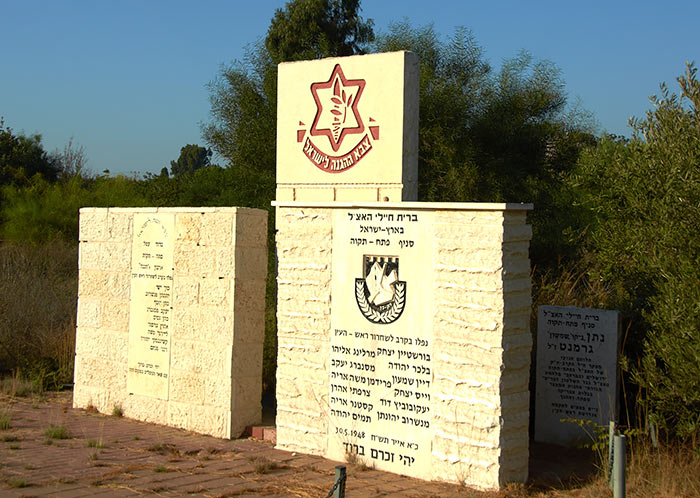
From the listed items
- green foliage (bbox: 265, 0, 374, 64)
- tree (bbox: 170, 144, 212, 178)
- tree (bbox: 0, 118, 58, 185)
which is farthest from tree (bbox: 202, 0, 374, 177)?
tree (bbox: 170, 144, 212, 178)

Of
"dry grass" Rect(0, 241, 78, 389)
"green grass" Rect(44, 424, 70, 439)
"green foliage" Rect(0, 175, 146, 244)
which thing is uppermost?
"green foliage" Rect(0, 175, 146, 244)

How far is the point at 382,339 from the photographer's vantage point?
22.4 feet

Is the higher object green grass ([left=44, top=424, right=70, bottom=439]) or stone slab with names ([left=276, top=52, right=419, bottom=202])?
stone slab with names ([left=276, top=52, right=419, bottom=202])

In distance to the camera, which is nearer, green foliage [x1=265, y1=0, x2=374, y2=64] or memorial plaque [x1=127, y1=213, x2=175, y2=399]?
memorial plaque [x1=127, y1=213, x2=175, y2=399]

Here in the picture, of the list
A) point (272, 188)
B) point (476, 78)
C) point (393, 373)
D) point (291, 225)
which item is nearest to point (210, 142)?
point (272, 188)

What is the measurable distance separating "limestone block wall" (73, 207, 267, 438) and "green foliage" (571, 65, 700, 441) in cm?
361

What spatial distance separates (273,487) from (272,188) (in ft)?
33.9

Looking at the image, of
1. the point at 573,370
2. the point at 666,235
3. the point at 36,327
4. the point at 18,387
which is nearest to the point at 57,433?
the point at 18,387

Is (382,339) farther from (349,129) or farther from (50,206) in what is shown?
(50,206)

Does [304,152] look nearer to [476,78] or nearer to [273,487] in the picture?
[273,487]

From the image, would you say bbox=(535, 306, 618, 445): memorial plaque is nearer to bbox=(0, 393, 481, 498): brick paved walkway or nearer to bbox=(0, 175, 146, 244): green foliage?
bbox=(0, 393, 481, 498): brick paved walkway

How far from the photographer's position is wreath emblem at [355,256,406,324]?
6.76 m

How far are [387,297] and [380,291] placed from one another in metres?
0.10

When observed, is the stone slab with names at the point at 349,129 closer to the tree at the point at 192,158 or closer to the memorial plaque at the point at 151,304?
the memorial plaque at the point at 151,304
